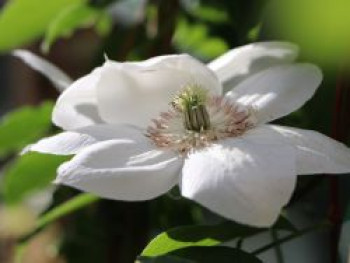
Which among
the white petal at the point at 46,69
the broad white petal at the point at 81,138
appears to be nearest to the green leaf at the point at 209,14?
the white petal at the point at 46,69

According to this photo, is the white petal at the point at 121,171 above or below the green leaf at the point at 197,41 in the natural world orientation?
above

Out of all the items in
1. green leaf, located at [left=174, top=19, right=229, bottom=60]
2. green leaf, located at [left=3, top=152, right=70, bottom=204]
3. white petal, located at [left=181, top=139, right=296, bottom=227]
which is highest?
Answer: white petal, located at [left=181, top=139, right=296, bottom=227]

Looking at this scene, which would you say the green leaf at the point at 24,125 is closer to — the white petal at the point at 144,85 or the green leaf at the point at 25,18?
the green leaf at the point at 25,18

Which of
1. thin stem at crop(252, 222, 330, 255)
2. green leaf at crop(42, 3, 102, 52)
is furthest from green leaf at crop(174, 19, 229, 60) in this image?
thin stem at crop(252, 222, 330, 255)

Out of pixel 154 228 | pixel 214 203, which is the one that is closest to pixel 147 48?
pixel 154 228

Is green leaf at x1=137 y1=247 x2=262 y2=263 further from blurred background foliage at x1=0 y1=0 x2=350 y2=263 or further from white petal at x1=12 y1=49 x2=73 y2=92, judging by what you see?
white petal at x1=12 y1=49 x2=73 y2=92
